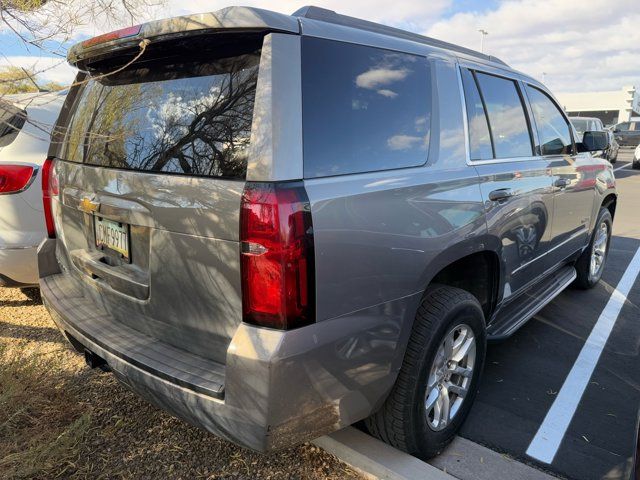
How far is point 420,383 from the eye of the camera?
93.4 inches

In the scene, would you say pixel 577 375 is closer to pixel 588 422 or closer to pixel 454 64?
pixel 588 422

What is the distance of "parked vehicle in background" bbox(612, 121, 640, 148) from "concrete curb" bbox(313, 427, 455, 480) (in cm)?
2990

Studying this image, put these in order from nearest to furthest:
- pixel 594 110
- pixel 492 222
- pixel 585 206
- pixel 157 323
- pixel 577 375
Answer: pixel 157 323
pixel 492 222
pixel 577 375
pixel 585 206
pixel 594 110

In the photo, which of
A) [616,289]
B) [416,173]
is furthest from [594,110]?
[416,173]

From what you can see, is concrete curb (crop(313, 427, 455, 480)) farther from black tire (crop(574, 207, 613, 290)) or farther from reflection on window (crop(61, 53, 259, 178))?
black tire (crop(574, 207, 613, 290))

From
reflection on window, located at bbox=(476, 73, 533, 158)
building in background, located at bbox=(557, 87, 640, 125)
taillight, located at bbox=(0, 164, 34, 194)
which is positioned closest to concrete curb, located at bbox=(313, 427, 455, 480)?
reflection on window, located at bbox=(476, 73, 533, 158)

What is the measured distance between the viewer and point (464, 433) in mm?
2895

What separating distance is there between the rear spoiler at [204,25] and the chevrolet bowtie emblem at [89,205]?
711 mm

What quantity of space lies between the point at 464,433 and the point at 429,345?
0.86 metres

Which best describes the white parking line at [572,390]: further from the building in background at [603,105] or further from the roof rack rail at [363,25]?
the building in background at [603,105]

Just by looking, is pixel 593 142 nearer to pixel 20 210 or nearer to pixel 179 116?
pixel 179 116

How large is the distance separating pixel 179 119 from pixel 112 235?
2.21ft

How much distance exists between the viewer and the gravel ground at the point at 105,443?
2.42 meters

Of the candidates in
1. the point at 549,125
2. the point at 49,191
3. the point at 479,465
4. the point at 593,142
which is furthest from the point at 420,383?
the point at 593,142
